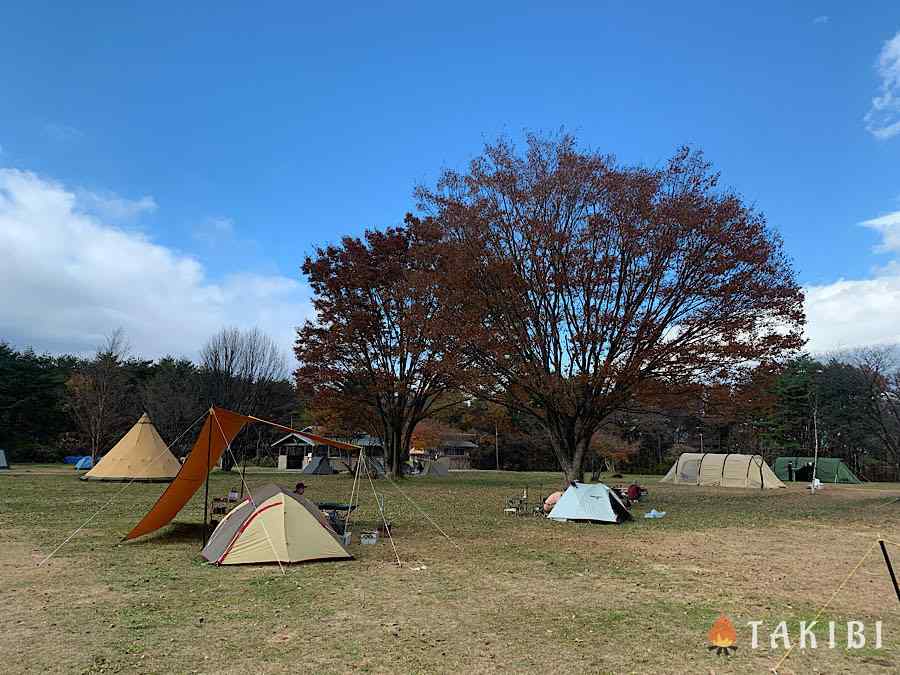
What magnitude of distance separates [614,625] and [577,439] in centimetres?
1589

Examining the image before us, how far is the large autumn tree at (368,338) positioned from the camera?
93.9ft

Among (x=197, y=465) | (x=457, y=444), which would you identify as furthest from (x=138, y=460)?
(x=457, y=444)

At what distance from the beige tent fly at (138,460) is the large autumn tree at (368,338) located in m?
6.67

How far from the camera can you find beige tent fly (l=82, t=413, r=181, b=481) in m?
25.8

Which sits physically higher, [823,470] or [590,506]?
[590,506]

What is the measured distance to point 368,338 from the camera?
29188 millimetres

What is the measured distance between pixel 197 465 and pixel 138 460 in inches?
688

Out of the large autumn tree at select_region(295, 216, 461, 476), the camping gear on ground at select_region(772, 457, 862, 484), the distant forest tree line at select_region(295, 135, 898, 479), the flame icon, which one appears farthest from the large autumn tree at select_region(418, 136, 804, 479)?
the camping gear on ground at select_region(772, 457, 862, 484)

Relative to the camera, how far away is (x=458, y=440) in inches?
2670

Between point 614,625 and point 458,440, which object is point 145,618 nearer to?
point 614,625

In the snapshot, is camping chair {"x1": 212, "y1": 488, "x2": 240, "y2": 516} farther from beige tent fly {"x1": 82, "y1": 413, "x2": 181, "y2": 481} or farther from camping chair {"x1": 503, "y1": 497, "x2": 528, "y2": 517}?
beige tent fly {"x1": 82, "y1": 413, "x2": 181, "y2": 481}

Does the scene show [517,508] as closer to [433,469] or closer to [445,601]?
[445,601]

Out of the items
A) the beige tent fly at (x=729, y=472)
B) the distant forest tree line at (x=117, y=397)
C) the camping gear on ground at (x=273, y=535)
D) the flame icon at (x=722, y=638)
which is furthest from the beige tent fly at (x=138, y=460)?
the beige tent fly at (x=729, y=472)

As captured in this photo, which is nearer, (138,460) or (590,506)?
(590,506)
